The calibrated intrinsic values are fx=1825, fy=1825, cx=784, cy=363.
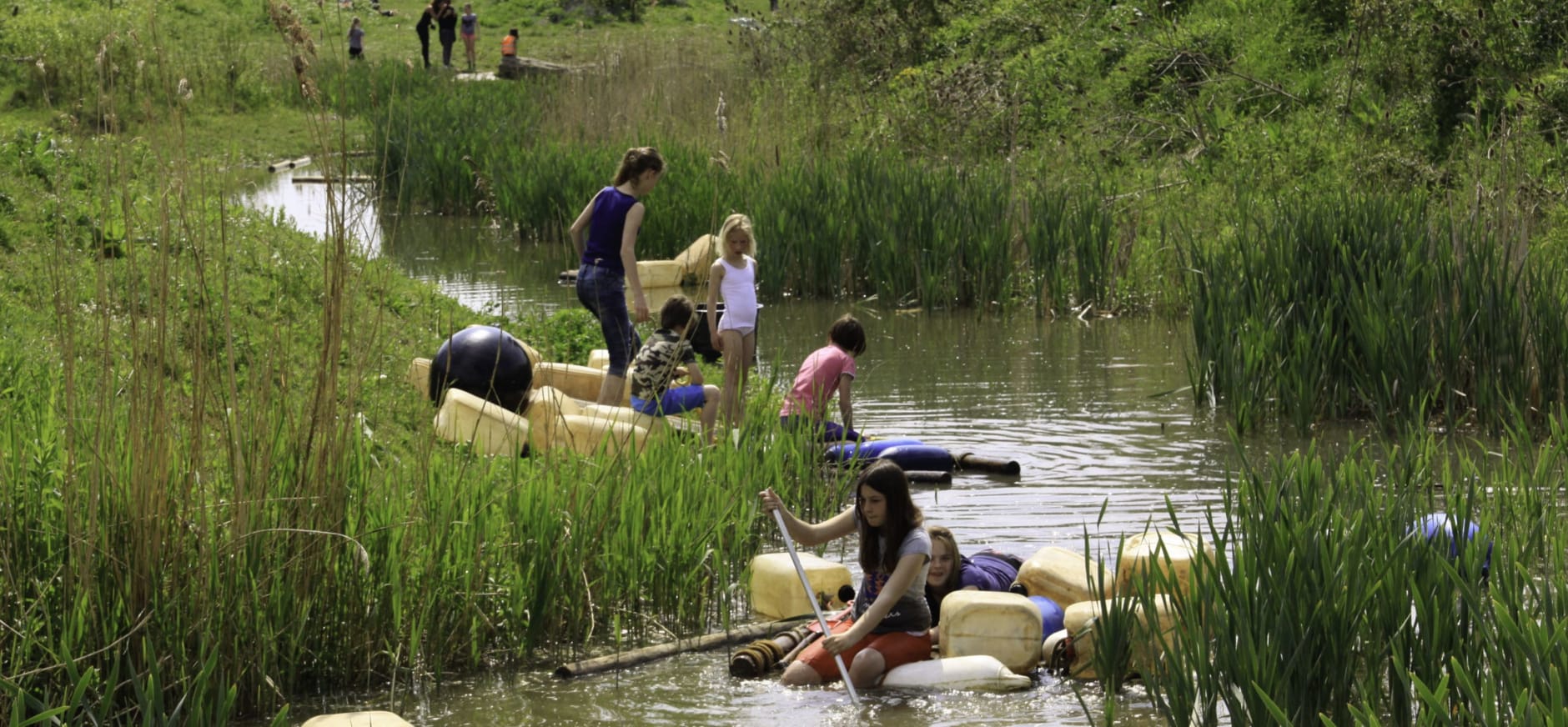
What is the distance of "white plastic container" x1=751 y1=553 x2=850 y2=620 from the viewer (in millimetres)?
6773

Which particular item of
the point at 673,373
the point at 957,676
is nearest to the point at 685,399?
the point at 673,373

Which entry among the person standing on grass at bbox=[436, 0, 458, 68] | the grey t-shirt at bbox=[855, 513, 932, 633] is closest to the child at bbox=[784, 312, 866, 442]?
the grey t-shirt at bbox=[855, 513, 932, 633]

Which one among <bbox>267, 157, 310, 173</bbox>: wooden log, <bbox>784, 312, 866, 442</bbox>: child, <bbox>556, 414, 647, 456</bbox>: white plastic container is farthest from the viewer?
<bbox>267, 157, 310, 173</bbox>: wooden log

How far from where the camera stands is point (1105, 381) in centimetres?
1191

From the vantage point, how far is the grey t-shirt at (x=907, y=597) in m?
6.14

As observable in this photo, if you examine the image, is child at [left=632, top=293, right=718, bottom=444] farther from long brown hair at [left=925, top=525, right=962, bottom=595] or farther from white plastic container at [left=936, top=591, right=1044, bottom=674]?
white plastic container at [left=936, top=591, right=1044, bottom=674]

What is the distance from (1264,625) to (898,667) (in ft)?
6.42

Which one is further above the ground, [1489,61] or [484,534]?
[1489,61]

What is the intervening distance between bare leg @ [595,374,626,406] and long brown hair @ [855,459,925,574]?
11.6 feet

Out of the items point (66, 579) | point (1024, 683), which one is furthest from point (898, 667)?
point (66, 579)

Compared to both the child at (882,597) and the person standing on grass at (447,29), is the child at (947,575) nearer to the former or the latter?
the child at (882,597)

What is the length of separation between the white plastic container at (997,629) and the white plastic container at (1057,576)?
1.70 ft

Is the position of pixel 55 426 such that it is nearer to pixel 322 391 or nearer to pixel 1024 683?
pixel 322 391

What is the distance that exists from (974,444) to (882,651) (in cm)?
392
